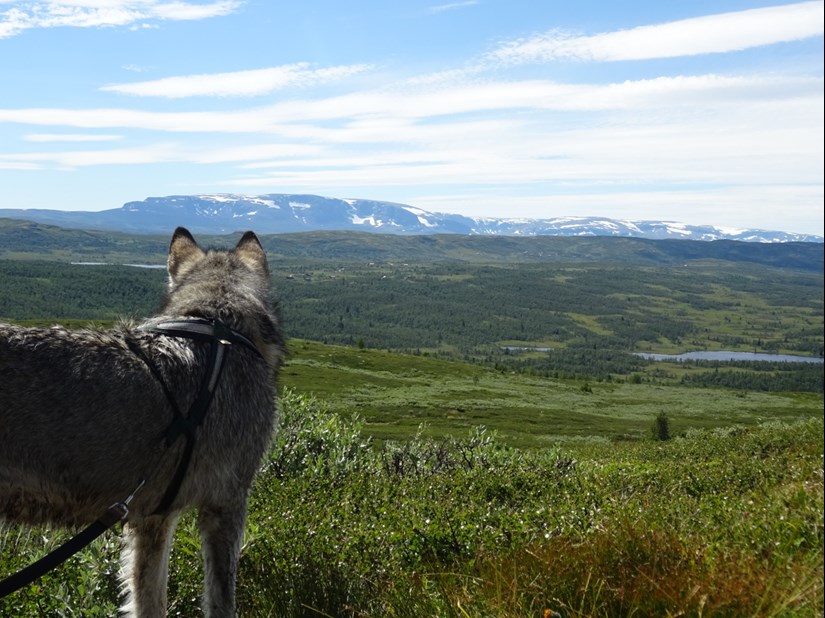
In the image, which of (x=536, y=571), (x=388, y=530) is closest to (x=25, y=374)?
(x=536, y=571)

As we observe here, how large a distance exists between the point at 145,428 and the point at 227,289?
64.6 inches

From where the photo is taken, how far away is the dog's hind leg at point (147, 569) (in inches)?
190

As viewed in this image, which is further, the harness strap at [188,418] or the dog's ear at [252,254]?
the dog's ear at [252,254]

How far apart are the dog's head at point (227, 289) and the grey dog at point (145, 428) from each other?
17 mm

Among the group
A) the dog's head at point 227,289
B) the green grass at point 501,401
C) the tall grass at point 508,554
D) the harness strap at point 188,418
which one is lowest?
the green grass at point 501,401

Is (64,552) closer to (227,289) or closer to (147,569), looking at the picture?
(147,569)

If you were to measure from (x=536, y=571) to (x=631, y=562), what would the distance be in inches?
23.1

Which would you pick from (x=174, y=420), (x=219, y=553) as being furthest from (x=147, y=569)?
(x=174, y=420)

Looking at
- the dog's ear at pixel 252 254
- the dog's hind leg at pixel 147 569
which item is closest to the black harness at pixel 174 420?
the dog's hind leg at pixel 147 569

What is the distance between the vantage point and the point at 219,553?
4.52 m

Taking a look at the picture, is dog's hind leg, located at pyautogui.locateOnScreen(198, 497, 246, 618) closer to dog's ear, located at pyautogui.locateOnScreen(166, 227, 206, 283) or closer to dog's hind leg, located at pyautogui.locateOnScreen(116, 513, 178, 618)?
dog's hind leg, located at pyautogui.locateOnScreen(116, 513, 178, 618)

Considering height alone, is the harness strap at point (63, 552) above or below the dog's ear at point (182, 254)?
below

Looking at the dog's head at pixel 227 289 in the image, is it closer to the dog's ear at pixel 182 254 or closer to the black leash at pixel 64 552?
the dog's ear at pixel 182 254

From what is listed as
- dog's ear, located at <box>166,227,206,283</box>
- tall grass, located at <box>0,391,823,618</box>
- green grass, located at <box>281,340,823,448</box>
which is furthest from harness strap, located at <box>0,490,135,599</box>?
green grass, located at <box>281,340,823,448</box>
